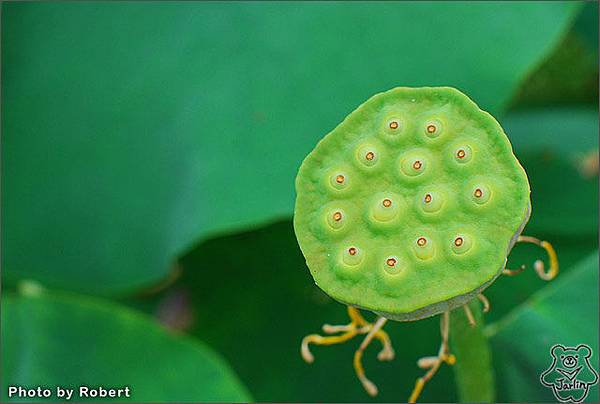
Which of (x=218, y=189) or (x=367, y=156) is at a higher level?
(x=367, y=156)

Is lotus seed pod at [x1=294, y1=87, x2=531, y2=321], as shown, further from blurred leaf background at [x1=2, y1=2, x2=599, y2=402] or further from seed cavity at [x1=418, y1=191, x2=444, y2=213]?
blurred leaf background at [x1=2, y1=2, x2=599, y2=402]

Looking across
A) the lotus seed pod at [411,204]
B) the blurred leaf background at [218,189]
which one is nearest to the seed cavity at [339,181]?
the lotus seed pod at [411,204]

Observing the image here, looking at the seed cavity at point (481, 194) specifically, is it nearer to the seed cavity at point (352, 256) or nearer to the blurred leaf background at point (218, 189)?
the seed cavity at point (352, 256)

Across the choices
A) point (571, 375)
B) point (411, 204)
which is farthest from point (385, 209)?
point (571, 375)

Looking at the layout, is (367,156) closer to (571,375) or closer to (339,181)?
(339,181)

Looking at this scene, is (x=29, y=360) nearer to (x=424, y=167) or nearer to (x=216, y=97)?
(x=216, y=97)

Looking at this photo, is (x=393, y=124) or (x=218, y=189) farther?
(x=218, y=189)
